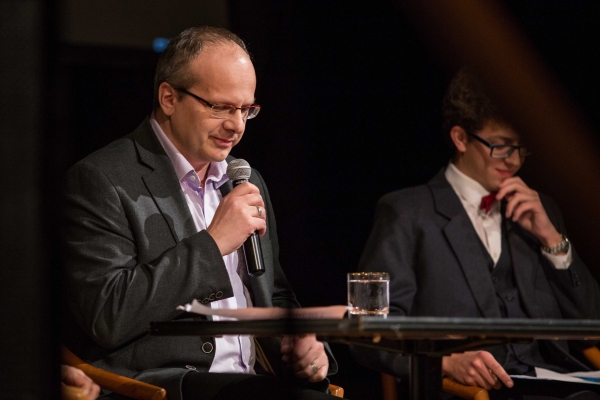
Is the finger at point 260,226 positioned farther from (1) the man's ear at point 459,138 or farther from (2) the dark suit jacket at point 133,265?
(1) the man's ear at point 459,138

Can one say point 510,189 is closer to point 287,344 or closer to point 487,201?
point 487,201

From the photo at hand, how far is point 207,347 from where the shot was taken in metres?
1.81

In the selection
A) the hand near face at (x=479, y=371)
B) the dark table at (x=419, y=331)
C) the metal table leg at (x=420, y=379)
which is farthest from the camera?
the hand near face at (x=479, y=371)

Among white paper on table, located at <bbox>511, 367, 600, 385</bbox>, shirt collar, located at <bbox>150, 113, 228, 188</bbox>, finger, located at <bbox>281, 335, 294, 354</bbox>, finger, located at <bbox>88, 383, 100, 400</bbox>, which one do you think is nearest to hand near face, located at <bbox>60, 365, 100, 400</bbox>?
finger, located at <bbox>88, 383, 100, 400</bbox>

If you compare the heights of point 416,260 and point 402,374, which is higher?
point 416,260

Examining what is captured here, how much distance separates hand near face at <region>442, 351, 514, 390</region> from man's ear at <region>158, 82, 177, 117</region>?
1106mm

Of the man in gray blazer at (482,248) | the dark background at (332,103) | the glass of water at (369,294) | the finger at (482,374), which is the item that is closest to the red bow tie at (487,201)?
the man in gray blazer at (482,248)

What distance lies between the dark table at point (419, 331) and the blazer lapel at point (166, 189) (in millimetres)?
410

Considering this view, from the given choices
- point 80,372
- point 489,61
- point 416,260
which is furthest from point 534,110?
point 80,372

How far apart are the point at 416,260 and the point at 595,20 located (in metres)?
1.14

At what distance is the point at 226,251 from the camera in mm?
1721

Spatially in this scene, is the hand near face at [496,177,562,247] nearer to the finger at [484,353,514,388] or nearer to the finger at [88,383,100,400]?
the finger at [484,353,514,388]

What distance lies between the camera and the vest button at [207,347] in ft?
5.94

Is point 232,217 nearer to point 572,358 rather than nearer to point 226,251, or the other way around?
point 226,251
